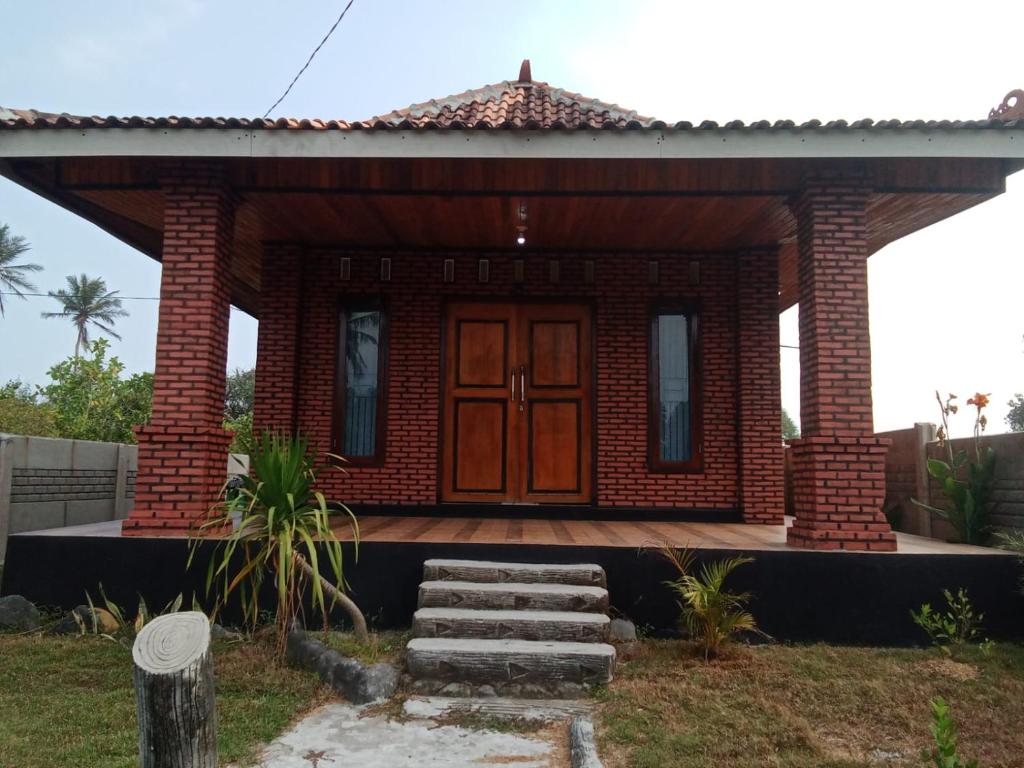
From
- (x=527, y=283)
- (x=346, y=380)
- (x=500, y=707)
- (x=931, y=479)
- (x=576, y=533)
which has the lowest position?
(x=500, y=707)

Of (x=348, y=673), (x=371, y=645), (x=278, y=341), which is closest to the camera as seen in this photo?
(x=348, y=673)

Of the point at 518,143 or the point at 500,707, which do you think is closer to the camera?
the point at 500,707

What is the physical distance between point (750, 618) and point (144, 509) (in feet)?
14.2

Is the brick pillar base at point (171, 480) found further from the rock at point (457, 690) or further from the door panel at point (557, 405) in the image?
the door panel at point (557, 405)

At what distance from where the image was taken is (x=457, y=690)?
13.7 feet

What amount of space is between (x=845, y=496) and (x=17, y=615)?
232 inches

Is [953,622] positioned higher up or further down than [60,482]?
further down

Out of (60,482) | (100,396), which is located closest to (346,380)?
(60,482)

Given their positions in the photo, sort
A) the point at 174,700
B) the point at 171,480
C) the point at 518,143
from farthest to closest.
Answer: the point at 171,480 < the point at 518,143 < the point at 174,700

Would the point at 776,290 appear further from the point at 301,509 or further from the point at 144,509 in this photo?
the point at 144,509

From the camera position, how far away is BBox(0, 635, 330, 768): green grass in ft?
11.0

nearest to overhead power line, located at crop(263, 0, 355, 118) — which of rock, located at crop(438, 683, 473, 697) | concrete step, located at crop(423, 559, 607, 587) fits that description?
concrete step, located at crop(423, 559, 607, 587)

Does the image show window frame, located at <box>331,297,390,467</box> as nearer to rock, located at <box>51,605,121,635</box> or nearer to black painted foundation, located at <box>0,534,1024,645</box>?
Answer: black painted foundation, located at <box>0,534,1024,645</box>

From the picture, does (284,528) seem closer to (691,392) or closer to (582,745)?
(582,745)
